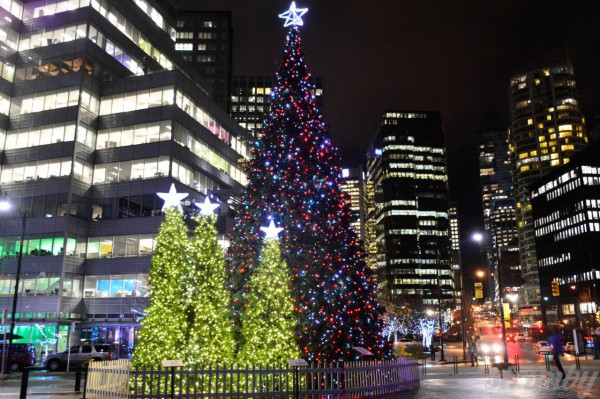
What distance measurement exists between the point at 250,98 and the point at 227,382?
171154 millimetres

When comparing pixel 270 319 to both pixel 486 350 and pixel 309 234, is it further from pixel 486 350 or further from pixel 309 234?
pixel 486 350

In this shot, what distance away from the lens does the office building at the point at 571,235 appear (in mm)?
131250

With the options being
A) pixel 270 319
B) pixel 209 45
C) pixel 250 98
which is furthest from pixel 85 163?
pixel 250 98

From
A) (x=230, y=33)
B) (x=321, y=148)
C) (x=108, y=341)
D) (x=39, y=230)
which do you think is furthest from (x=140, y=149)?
(x=230, y=33)

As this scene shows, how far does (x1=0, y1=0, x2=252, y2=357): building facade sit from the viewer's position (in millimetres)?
56344

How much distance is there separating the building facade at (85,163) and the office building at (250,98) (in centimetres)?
11040

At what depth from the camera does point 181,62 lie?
3187 inches

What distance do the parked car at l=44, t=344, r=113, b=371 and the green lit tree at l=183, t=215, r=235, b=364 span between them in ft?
88.8

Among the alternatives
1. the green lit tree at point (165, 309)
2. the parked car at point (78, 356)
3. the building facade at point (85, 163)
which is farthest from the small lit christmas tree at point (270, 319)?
the building facade at point (85, 163)

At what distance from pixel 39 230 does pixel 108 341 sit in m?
14.5

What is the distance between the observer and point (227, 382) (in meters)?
15.7

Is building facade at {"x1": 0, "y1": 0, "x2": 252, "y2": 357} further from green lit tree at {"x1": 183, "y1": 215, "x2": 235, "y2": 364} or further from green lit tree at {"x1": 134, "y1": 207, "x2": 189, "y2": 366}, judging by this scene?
green lit tree at {"x1": 183, "y1": 215, "x2": 235, "y2": 364}

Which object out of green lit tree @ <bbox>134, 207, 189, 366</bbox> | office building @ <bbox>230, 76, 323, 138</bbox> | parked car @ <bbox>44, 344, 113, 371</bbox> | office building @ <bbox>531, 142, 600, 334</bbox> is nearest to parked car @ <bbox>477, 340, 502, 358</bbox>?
parked car @ <bbox>44, 344, 113, 371</bbox>

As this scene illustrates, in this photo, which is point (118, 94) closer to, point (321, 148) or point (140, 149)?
point (140, 149)
